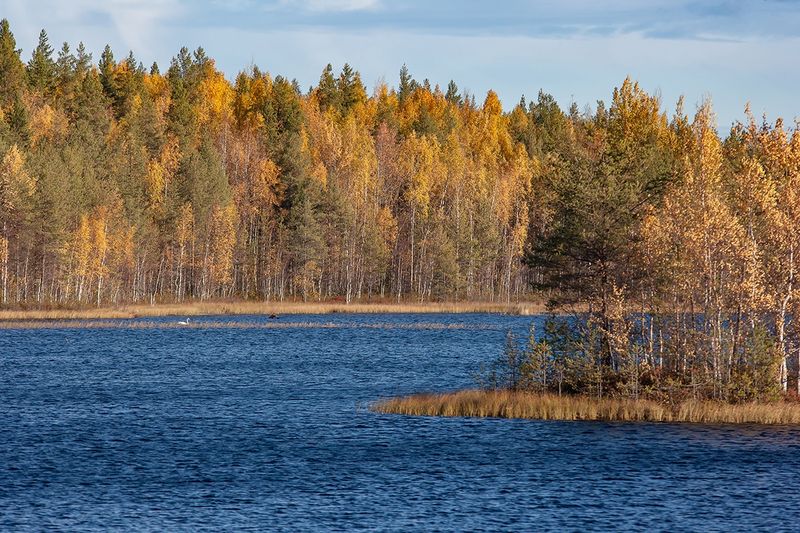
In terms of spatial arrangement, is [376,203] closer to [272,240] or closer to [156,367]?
[272,240]

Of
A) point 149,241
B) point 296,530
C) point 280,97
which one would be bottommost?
point 296,530

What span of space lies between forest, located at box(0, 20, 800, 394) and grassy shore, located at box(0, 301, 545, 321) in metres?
4.52

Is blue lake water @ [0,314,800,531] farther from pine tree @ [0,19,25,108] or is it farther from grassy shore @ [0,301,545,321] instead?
pine tree @ [0,19,25,108]

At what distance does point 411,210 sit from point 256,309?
118ft

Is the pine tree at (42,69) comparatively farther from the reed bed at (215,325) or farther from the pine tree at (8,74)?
the reed bed at (215,325)

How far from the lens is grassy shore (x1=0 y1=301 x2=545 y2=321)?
98625 millimetres

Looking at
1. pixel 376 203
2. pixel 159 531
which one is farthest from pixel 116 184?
pixel 159 531

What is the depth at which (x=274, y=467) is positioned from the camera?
118 ft

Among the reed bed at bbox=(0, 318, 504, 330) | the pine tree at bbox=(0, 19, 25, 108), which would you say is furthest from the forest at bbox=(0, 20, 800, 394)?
the reed bed at bbox=(0, 318, 504, 330)

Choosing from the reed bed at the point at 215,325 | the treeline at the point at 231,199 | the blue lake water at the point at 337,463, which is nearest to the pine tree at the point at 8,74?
the treeline at the point at 231,199

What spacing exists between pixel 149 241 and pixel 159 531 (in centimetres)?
9322

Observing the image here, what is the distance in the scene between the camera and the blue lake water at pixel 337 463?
95.2ft

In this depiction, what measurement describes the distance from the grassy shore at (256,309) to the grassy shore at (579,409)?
58546 millimetres

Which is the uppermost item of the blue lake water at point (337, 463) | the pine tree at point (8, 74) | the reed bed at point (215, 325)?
the pine tree at point (8, 74)
